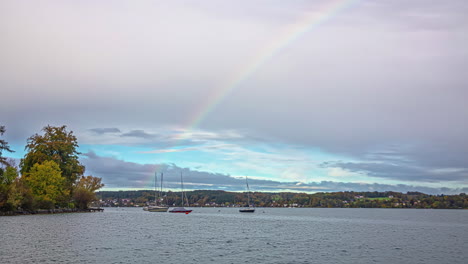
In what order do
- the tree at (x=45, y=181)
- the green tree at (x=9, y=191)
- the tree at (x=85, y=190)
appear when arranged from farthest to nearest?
the tree at (x=85, y=190), the tree at (x=45, y=181), the green tree at (x=9, y=191)

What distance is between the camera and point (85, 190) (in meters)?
157

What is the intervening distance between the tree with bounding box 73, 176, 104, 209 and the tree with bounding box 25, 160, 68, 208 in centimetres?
2472

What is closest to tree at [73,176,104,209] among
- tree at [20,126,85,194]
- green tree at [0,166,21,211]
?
tree at [20,126,85,194]

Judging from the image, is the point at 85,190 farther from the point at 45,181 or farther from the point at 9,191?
the point at 9,191

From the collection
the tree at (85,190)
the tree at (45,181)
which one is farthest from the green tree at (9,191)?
the tree at (85,190)

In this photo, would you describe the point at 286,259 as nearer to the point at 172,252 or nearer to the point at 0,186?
the point at 172,252

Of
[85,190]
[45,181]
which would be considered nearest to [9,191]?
[45,181]

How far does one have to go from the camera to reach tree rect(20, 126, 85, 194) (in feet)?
448

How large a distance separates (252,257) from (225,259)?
3352 millimetres

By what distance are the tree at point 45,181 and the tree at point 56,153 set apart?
6174 mm

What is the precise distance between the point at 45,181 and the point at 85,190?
3277 cm

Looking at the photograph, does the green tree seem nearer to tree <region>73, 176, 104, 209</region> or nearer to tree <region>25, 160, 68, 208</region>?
tree <region>25, 160, 68, 208</region>

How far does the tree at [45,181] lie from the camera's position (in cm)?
12500

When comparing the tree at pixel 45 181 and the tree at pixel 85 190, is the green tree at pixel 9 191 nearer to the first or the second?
the tree at pixel 45 181
